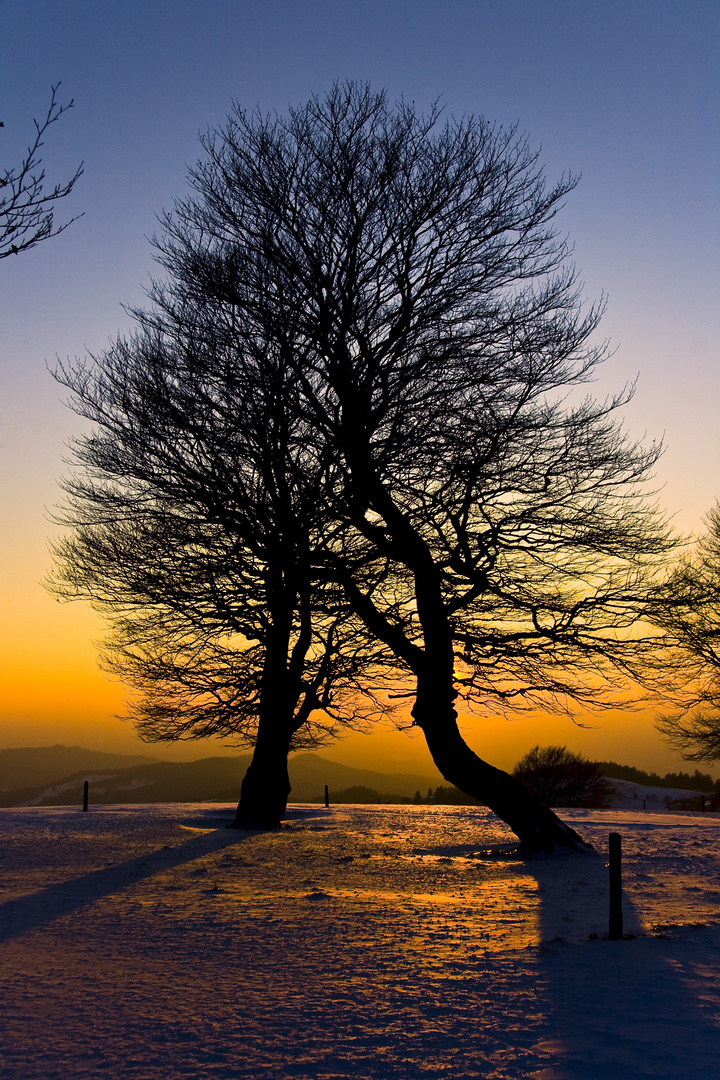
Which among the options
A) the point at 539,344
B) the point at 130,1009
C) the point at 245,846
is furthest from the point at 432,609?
the point at 130,1009

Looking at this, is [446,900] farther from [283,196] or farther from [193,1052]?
[283,196]

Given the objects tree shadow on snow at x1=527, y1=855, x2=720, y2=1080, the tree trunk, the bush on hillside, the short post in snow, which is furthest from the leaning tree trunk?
the bush on hillside

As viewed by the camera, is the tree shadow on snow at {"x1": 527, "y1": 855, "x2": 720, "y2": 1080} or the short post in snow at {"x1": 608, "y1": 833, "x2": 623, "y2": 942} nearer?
the tree shadow on snow at {"x1": 527, "y1": 855, "x2": 720, "y2": 1080}

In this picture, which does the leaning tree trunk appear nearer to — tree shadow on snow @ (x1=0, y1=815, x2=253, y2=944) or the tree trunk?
tree shadow on snow @ (x1=0, y1=815, x2=253, y2=944)

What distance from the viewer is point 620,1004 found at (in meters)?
5.53

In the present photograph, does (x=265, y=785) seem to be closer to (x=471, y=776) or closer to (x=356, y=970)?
(x=471, y=776)

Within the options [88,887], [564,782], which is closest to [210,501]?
[88,887]

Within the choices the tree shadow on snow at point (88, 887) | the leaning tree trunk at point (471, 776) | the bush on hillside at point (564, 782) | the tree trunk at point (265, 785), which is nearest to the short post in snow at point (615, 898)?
the tree shadow on snow at point (88, 887)

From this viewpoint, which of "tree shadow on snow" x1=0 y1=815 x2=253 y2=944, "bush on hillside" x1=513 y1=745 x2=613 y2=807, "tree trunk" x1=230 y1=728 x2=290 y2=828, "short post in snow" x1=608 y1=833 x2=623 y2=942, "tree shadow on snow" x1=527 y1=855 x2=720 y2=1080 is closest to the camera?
"tree shadow on snow" x1=527 y1=855 x2=720 y2=1080

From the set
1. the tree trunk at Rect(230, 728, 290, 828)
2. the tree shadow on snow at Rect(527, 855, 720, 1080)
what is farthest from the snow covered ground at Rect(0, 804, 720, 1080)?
the tree trunk at Rect(230, 728, 290, 828)

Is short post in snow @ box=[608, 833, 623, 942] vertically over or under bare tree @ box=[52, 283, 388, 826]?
under

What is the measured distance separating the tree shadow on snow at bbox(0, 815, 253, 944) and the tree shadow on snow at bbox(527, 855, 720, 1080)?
5.21m

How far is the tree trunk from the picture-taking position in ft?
56.3

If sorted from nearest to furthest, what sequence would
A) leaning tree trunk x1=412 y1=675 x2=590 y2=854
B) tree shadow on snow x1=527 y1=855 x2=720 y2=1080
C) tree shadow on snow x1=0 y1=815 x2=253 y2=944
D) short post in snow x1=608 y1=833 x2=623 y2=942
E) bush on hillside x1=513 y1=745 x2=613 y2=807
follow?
1. tree shadow on snow x1=527 y1=855 x2=720 y2=1080
2. short post in snow x1=608 y1=833 x2=623 y2=942
3. tree shadow on snow x1=0 y1=815 x2=253 y2=944
4. leaning tree trunk x1=412 y1=675 x2=590 y2=854
5. bush on hillside x1=513 y1=745 x2=613 y2=807
